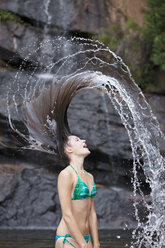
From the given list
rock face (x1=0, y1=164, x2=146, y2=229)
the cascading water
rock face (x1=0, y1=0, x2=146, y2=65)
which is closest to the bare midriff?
the cascading water

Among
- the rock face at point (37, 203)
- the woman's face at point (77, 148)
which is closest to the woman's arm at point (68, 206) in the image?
the woman's face at point (77, 148)

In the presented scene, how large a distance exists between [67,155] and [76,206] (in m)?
0.50

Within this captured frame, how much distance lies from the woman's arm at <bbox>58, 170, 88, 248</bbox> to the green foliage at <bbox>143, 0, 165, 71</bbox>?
9.58 meters

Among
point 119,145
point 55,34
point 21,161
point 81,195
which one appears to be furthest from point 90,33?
point 81,195

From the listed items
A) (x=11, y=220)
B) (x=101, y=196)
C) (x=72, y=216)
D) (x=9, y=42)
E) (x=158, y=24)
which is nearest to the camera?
(x=72, y=216)

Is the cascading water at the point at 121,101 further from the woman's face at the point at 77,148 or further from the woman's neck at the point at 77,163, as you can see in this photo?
the woman's neck at the point at 77,163

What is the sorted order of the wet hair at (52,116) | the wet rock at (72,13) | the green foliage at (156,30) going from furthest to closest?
1. the wet rock at (72,13)
2. the green foliage at (156,30)
3. the wet hair at (52,116)

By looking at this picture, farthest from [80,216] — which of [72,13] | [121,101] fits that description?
[72,13]

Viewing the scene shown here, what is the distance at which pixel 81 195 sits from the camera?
3.32m

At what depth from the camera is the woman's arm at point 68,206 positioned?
3117mm

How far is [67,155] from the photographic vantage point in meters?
3.60

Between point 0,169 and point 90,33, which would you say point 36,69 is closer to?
point 90,33

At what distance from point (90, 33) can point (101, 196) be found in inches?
210

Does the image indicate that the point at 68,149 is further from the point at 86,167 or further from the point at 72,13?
the point at 72,13
